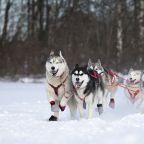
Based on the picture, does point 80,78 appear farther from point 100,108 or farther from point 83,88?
point 100,108

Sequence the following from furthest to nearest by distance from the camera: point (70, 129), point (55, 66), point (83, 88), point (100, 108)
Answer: point (100, 108) < point (83, 88) < point (55, 66) < point (70, 129)

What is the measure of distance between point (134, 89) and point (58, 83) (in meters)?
1.98

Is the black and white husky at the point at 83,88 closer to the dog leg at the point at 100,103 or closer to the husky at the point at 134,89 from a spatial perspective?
the dog leg at the point at 100,103

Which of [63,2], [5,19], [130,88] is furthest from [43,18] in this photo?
[130,88]

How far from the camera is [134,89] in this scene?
9570mm

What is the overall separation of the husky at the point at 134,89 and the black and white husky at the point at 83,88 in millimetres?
1443

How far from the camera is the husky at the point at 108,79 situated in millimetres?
9320

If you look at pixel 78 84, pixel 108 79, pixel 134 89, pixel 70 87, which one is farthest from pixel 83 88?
pixel 134 89

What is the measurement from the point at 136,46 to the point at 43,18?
17.8 ft

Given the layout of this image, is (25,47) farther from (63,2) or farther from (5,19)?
(63,2)

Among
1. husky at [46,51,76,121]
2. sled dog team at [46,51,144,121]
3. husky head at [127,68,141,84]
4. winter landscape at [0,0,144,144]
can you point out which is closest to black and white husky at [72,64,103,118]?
sled dog team at [46,51,144,121]

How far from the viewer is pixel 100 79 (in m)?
8.88

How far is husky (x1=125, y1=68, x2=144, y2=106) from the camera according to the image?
952 centimetres

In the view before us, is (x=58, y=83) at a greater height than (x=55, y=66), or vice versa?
(x=55, y=66)
